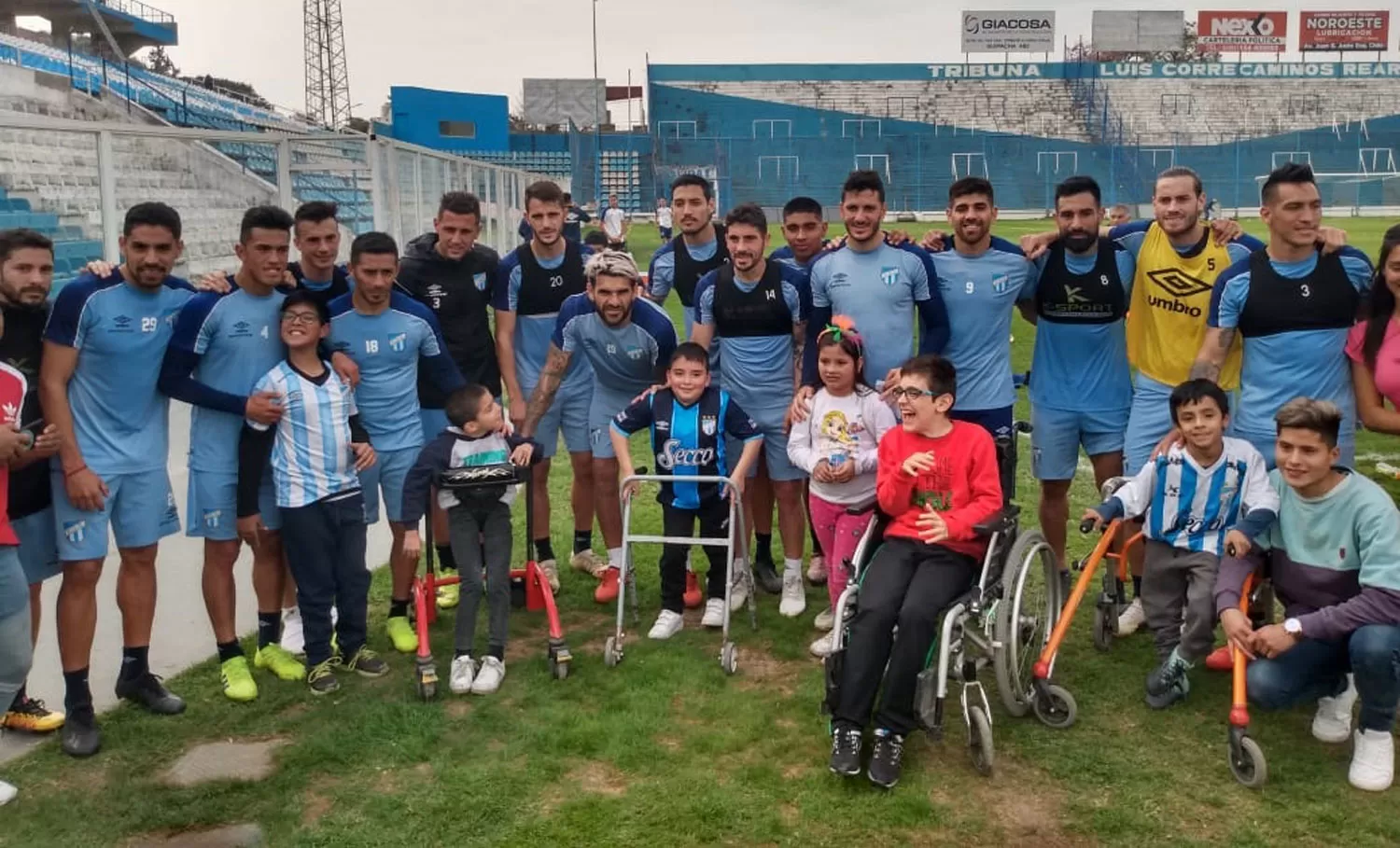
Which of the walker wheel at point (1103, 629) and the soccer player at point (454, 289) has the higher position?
the soccer player at point (454, 289)

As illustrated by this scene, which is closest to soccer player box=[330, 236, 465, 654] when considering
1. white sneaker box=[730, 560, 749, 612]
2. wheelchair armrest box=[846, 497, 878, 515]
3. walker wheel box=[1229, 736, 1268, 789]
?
white sneaker box=[730, 560, 749, 612]

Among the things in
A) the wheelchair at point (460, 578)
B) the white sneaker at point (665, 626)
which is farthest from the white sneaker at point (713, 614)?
the wheelchair at point (460, 578)

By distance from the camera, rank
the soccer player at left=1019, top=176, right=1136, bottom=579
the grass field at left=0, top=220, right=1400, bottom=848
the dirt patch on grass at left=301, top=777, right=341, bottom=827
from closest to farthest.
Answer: the grass field at left=0, top=220, right=1400, bottom=848 < the dirt patch on grass at left=301, top=777, right=341, bottom=827 < the soccer player at left=1019, top=176, right=1136, bottom=579

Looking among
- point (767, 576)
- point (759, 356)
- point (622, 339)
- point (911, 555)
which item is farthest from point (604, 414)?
point (911, 555)

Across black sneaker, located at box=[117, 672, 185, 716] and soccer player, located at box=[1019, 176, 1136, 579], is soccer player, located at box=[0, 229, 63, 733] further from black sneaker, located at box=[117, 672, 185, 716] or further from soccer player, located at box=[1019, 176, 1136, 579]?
soccer player, located at box=[1019, 176, 1136, 579]

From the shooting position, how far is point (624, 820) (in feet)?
12.0

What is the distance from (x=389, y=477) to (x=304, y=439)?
22.9 inches

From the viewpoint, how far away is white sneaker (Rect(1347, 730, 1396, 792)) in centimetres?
377

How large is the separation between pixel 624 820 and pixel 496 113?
50236 mm

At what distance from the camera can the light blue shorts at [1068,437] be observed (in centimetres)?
534

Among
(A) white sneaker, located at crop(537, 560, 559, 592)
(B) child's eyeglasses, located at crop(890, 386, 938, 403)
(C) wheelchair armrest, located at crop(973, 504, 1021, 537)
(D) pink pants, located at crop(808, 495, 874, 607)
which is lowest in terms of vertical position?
(A) white sneaker, located at crop(537, 560, 559, 592)

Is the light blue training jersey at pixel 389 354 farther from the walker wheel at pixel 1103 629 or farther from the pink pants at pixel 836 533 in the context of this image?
the walker wheel at pixel 1103 629

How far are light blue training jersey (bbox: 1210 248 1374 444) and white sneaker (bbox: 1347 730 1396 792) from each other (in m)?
1.29

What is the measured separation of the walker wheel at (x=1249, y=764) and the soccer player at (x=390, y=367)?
3340 mm
